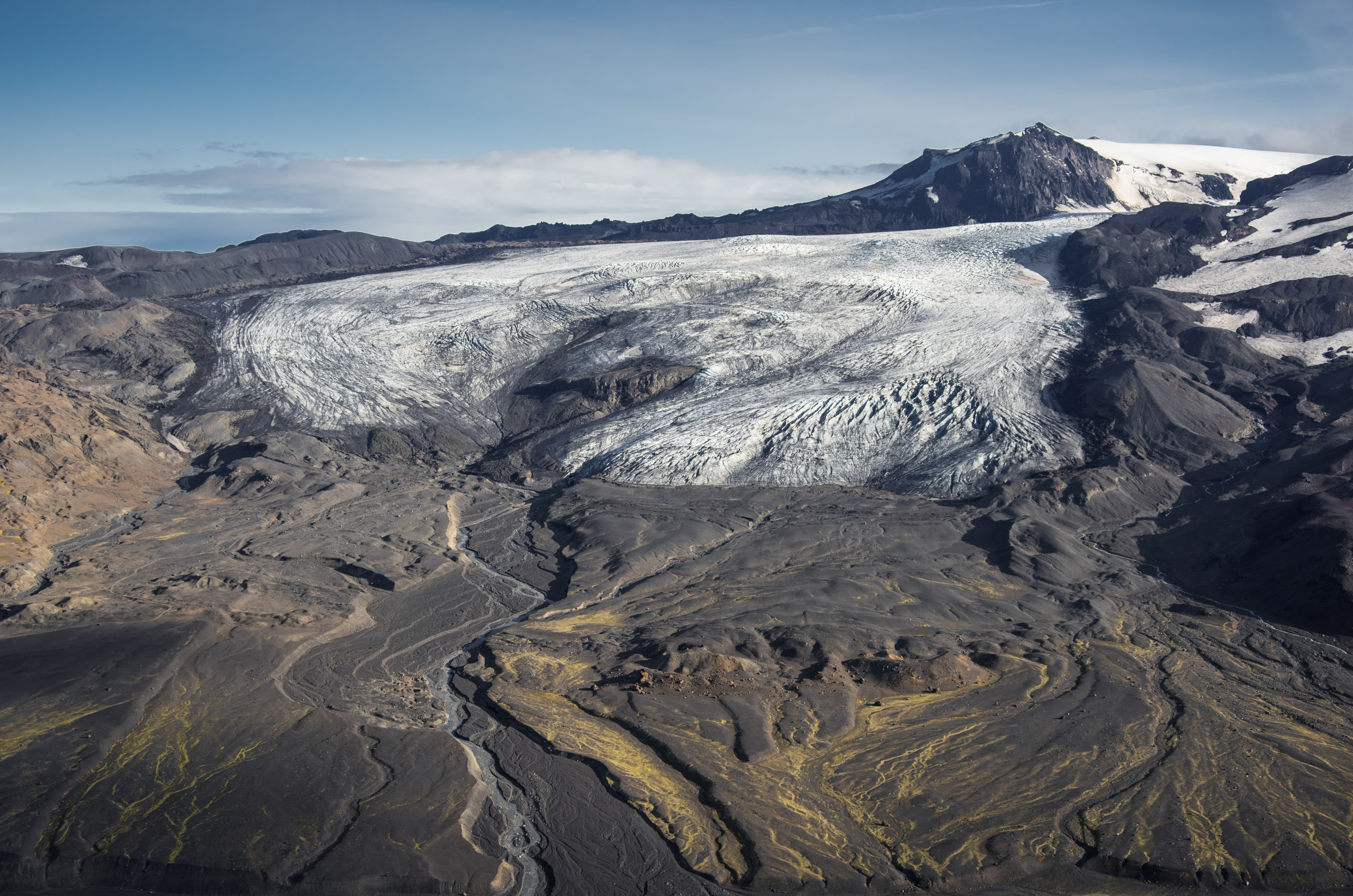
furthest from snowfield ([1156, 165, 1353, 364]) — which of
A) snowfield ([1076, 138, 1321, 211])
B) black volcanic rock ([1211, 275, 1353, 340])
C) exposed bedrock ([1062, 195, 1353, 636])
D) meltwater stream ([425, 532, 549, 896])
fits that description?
meltwater stream ([425, 532, 549, 896])

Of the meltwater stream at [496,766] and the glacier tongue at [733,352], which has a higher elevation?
the glacier tongue at [733,352]

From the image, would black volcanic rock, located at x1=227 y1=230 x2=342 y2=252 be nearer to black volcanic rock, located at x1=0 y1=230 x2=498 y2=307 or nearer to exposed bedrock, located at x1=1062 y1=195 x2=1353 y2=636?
black volcanic rock, located at x1=0 y1=230 x2=498 y2=307

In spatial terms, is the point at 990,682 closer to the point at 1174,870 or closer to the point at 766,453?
the point at 1174,870

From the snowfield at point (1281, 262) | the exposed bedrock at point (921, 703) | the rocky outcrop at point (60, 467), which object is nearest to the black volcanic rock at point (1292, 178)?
the snowfield at point (1281, 262)

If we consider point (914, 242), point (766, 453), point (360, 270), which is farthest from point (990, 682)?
point (360, 270)

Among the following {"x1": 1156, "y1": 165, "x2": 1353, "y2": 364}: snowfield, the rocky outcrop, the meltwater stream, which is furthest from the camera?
{"x1": 1156, "y1": 165, "x2": 1353, "y2": 364}: snowfield

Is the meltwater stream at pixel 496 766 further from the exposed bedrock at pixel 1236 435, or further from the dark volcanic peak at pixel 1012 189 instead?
the dark volcanic peak at pixel 1012 189
